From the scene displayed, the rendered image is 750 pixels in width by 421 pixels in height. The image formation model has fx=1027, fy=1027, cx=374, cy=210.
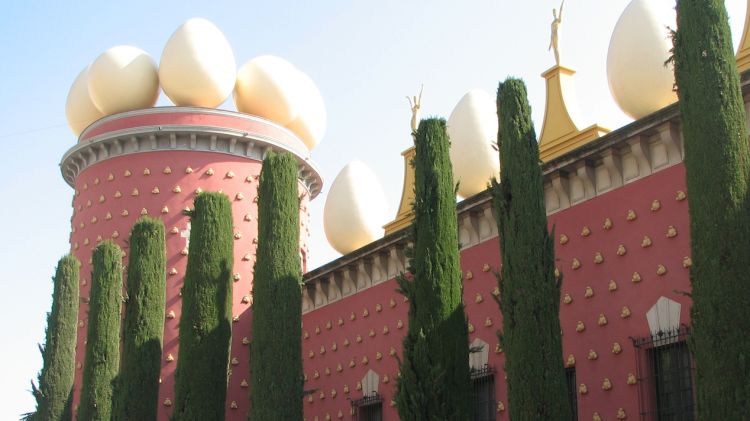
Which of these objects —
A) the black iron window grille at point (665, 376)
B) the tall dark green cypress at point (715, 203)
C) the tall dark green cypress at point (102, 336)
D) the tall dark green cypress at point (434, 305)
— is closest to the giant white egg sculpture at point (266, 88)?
the tall dark green cypress at point (102, 336)

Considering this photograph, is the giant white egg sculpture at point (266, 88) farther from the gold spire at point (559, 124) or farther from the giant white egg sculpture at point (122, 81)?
the gold spire at point (559, 124)

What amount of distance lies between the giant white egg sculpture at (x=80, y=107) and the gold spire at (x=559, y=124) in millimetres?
13019

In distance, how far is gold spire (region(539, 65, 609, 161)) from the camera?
721 inches

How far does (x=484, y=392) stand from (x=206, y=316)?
5428 millimetres

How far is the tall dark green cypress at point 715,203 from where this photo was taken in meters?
11.2

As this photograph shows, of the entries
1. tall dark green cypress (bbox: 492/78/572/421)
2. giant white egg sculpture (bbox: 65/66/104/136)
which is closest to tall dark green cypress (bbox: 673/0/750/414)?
tall dark green cypress (bbox: 492/78/572/421)

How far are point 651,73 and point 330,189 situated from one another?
9506mm

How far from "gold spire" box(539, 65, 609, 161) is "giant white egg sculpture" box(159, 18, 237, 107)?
940cm

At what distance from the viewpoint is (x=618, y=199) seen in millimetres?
16297

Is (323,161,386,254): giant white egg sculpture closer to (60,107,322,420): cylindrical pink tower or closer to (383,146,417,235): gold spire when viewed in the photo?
(383,146,417,235): gold spire

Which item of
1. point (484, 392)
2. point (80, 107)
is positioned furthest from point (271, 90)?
point (484, 392)

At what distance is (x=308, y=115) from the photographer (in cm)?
2773

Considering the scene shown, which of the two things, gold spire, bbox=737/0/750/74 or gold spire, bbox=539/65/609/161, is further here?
gold spire, bbox=539/65/609/161

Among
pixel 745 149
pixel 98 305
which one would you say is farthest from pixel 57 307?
pixel 745 149
